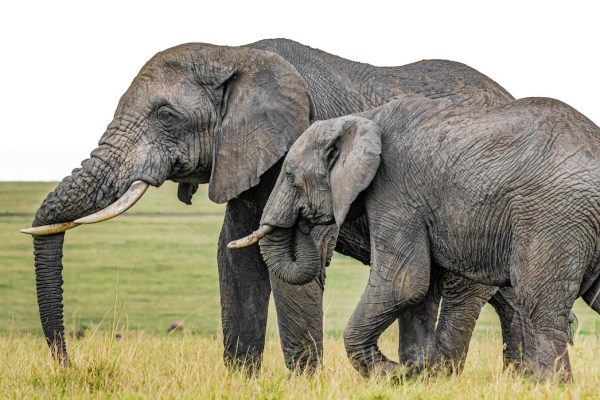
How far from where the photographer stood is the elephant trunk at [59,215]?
1134cm

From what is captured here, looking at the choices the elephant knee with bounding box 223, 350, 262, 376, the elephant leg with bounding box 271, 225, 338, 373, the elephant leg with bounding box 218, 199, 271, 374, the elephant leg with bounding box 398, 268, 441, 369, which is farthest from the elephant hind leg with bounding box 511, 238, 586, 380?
the elephant knee with bounding box 223, 350, 262, 376

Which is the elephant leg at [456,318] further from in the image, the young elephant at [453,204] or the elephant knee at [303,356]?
the elephant knee at [303,356]

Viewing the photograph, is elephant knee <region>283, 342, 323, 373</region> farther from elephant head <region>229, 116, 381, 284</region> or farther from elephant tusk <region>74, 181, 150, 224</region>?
elephant tusk <region>74, 181, 150, 224</region>

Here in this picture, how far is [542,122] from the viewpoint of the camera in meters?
9.69

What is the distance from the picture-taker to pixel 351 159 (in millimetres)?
9984

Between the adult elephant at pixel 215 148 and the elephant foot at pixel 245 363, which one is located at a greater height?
the adult elephant at pixel 215 148

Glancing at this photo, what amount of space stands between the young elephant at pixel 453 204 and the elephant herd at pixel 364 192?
0.01 metres

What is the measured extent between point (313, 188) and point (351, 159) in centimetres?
37

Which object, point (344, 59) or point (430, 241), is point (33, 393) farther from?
point (344, 59)

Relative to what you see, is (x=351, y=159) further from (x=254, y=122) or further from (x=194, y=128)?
(x=194, y=128)

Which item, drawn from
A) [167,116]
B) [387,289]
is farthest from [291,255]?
[167,116]

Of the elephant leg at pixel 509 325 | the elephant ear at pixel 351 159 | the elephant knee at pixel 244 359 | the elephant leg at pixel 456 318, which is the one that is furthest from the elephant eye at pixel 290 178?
the elephant leg at pixel 509 325

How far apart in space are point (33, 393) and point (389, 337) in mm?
6372

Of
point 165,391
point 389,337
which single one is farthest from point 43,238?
point 389,337
